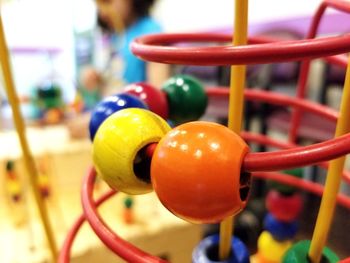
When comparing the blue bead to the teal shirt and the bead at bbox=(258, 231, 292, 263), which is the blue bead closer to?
the bead at bbox=(258, 231, 292, 263)

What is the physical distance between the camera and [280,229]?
56cm

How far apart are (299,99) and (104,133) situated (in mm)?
313

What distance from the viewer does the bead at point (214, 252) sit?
0.38 metres

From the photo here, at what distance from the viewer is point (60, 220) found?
2.96 feet

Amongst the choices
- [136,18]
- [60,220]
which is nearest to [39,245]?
[60,220]

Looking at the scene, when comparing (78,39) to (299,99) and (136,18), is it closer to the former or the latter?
(136,18)

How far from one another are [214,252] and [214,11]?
1548 mm

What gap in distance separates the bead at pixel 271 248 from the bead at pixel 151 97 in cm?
26

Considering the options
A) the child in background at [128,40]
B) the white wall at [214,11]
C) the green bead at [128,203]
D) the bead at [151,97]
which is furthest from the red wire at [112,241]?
the white wall at [214,11]

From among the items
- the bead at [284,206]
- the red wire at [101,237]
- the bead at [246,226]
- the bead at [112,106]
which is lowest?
the bead at [246,226]

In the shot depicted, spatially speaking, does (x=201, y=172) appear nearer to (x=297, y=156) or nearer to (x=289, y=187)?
(x=297, y=156)

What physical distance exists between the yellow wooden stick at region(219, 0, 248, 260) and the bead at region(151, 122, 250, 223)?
0.06 metres

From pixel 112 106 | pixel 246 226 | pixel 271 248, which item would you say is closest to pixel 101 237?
pixel 112 106

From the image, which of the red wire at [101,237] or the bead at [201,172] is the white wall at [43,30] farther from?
the bead at [201,172]
